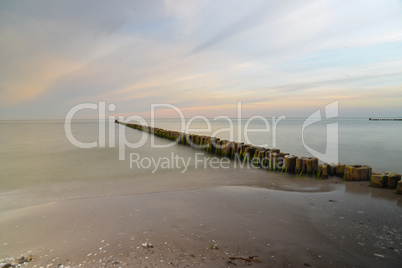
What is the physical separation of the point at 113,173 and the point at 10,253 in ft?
17.9

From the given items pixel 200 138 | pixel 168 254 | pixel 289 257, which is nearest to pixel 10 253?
pixel 168 254

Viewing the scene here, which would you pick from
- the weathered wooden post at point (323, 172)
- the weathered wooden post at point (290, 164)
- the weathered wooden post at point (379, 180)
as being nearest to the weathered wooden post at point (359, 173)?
the weathered wooden post at point (379, 180)

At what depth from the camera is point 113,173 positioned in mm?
8172

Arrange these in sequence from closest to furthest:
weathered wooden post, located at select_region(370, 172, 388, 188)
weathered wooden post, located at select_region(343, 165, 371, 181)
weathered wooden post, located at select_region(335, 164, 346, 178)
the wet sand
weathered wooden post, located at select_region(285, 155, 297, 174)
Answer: the wet sand
weathered wooden post, located at select_region(370, 172, 388, 188)
weathered wooden post, located at select_region(343, 165, 371, 181)
weathered wooden post, located at select_region(335, 164, 346, 178)
weathered wooden post, located at select_region(285, 155, 297, 174)

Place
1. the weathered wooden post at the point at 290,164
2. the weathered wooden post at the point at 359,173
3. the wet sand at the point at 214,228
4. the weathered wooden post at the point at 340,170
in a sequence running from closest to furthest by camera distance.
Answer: the wet sand at the point at 214,228, the weathered wooden post at the point at 359,173, the weathered wooden post at the point at 340,170, the weathered wooden post at the point at 290,164

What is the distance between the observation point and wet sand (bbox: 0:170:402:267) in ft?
8.61

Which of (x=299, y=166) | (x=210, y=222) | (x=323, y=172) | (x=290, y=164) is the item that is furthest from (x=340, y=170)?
(x=210, y=222)

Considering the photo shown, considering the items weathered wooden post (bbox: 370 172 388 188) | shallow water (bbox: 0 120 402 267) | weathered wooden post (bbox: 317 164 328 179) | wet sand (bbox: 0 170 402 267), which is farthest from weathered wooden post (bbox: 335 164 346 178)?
weathered wooden post (bbox: 370 172 388 188)

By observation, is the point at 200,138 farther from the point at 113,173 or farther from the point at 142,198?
the point at 142,198

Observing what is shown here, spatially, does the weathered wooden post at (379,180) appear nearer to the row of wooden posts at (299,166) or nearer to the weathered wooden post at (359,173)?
the row of wooden posts at (299,166)

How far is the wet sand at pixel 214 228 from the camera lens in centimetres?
262

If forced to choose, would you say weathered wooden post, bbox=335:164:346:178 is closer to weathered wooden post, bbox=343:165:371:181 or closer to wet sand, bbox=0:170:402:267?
weathered wooden post, bbox=343:165:371:181

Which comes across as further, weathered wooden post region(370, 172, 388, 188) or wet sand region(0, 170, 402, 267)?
weathered wooden post region(370, 172, 388, 188)

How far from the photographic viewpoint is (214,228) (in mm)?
3322
